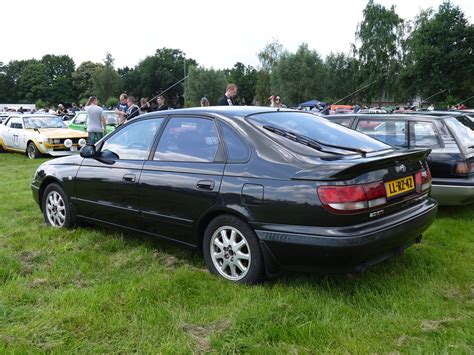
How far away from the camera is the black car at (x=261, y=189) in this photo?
3273mm

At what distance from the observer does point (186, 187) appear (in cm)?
400

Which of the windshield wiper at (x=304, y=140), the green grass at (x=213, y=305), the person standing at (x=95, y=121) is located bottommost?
the green grass at (x=213, y=305)

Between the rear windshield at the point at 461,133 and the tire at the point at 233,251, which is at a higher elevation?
the rear windshield at the point at 461,133

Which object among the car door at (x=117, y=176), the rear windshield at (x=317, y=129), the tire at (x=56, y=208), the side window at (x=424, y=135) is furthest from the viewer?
the side window at (x=424, y=135)

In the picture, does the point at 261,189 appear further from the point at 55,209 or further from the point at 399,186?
the point at 55,209

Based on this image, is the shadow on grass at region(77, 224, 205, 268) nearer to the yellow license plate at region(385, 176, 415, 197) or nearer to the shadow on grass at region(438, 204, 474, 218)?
the yellow license plate at region(385, 176, 415, 197)

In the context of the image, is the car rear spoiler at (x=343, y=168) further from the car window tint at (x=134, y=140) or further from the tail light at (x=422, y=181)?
the car window tint at (x=134, y=140)

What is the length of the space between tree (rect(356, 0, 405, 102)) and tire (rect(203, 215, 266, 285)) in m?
51.2

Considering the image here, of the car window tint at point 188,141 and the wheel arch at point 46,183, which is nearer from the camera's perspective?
the car window tint at point 188,141

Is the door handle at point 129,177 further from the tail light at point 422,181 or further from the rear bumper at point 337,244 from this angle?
the tail light at point 422,181

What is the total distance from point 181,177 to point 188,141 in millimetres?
385

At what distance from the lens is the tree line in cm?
3444

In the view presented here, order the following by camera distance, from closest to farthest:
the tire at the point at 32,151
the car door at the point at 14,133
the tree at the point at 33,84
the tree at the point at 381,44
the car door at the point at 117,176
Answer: the car door at the point at 117,176 < the tire at the point at 32,151 < the car door at the point at 14,133 < the tree at the point at 381,44 < the tree at the point at 33,84

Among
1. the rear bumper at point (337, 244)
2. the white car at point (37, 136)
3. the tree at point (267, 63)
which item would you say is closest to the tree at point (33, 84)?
the tree at point (267, 63)
